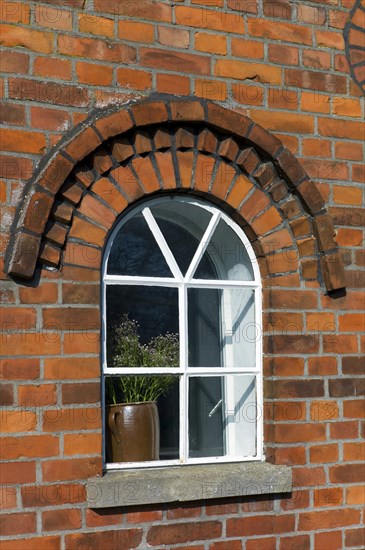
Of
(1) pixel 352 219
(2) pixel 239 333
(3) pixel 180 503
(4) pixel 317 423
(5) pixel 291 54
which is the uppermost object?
(5) pixel 291 54

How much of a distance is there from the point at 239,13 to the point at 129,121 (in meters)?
0.86

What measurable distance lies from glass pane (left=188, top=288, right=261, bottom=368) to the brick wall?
0.40 ft

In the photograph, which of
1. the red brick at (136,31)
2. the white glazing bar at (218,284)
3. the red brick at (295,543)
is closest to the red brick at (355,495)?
the red brick at (295,543)

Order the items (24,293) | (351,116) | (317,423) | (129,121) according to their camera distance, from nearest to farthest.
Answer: (24,293) < (129,121) < (317,423) < (351,116)

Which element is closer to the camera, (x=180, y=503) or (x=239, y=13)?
(x=180, y=503)

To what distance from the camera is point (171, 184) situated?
369 cm

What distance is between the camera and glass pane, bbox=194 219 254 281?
3895 mm

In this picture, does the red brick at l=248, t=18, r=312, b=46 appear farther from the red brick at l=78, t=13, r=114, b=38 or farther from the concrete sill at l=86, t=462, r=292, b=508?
the concrete sill at l=86, t=462, r=292, b=508

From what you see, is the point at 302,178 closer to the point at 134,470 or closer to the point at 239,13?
the point at 239,13

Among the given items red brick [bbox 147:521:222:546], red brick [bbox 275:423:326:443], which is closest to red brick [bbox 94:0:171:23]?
red brick [bbox 275:423:326:443]

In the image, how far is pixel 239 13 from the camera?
3.89 metres

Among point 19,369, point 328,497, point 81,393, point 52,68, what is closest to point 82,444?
point 81,393

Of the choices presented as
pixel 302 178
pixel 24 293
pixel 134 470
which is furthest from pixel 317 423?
pixel 24 293

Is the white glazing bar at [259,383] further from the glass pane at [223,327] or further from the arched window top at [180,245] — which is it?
the arched window top at [180,245]
